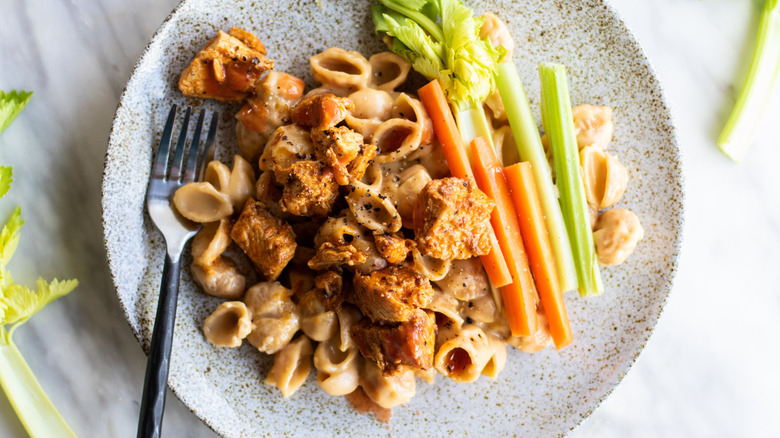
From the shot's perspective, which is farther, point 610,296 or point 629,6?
point 629,6

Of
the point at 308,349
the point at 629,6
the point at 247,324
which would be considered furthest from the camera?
the point at 629,6

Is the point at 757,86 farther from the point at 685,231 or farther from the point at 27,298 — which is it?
the point at 27,298

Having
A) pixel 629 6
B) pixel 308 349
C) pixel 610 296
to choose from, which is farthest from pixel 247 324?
pixel 629 6

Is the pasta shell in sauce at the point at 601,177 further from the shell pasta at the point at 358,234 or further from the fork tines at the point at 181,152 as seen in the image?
the fork tines at the point at 181,152

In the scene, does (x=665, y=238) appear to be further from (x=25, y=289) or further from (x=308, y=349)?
(x=25, y=289)

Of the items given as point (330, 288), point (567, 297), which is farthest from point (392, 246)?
point (567, 297)

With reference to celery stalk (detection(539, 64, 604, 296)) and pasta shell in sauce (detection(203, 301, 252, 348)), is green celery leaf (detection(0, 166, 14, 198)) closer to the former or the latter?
pasta shell in sauce (detection(203, 301, 252, 348))

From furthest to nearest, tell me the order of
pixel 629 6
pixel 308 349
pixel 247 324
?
pixel 629 6 → pixel 308 349 → pixel 247 324
